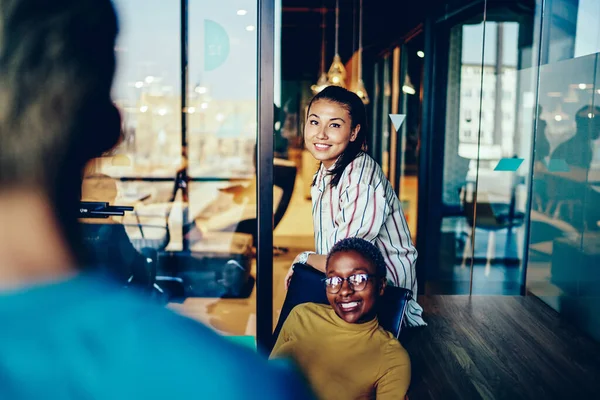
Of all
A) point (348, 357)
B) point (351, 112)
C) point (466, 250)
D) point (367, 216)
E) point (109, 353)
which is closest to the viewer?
point (109, 353)

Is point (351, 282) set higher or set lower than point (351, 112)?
lower

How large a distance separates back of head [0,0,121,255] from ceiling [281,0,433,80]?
5.41 meters

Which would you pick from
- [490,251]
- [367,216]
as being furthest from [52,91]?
[490,251]

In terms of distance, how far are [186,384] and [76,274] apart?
147mm

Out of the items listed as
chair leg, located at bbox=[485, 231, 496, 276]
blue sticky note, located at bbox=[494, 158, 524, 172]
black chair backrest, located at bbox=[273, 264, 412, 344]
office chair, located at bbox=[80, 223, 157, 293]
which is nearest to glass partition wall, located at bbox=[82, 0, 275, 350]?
office chair, located at bbox=[80, 223, 157, 293]

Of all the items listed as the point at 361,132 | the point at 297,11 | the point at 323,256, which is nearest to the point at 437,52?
the point at 361,132

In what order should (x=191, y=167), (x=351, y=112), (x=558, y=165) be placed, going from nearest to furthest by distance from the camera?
1. (x=351, y=112)
2. (x=558, y=165)
3. (x=191, y=167)

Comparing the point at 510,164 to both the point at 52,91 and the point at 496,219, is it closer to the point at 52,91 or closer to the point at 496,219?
the point at 496,219

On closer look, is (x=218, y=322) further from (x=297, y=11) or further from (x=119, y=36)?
(x=297, y=11)

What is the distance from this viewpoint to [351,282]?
1.90 m

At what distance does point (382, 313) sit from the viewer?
1968mm

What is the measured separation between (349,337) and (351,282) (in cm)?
18

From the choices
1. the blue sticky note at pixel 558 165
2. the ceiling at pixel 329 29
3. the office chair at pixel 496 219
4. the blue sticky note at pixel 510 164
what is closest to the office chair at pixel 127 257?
the blue sticky note at pixel 510 164

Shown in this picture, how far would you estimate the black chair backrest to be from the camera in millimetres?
1945
